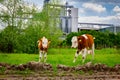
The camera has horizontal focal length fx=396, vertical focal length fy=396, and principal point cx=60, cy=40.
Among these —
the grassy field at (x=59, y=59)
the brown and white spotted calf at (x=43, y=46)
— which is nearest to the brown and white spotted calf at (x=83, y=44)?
the grassy field at (x=59, y=59)

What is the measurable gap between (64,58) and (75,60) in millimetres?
683

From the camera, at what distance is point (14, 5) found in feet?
74.2

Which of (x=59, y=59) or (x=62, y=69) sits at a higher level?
(x=59, y=59)

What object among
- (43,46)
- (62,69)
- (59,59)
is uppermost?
(43,46)

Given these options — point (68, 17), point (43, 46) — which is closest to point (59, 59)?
point (43, 46)

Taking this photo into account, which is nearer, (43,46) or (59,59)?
(43,46)

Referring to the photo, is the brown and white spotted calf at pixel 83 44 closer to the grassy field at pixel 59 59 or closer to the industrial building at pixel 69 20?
the grassy field at pixel 59 59

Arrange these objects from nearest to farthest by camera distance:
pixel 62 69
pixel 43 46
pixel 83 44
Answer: pixel 62 69
pixel 43 46
pixel 83 44

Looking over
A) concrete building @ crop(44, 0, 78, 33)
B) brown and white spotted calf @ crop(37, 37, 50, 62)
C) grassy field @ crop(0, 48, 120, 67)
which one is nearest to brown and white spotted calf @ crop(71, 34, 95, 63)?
grassy field @ crop(0, 48, 120, 67)

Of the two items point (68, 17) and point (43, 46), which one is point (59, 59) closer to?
point (43, 46)

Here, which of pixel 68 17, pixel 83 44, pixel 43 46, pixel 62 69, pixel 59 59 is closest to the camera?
pixel 62 69

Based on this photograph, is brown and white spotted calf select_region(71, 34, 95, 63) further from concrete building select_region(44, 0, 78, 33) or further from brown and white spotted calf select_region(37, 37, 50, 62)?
concrete building select_region(44, 0, 78, 33)

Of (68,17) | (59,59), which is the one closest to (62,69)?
(59,59)

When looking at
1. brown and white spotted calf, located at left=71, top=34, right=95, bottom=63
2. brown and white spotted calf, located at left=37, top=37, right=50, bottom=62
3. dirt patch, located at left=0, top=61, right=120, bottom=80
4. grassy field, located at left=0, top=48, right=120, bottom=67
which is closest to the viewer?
dirt patch, located at left=0, top=61, right=120, bottom=80
